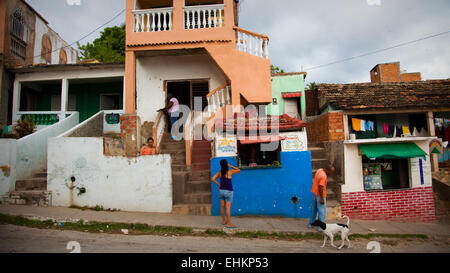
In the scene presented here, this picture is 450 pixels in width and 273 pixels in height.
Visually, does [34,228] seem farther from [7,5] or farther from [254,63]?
[7,5]

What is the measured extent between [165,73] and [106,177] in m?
4.75

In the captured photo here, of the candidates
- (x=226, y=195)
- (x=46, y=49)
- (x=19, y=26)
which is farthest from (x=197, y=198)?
(x=46, y=49)

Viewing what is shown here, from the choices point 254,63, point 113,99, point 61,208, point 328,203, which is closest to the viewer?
point 61,208

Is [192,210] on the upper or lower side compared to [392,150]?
lower

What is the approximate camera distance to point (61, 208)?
6.09 metres

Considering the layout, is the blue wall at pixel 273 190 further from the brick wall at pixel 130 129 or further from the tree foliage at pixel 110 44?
the tree foliage at pixel 110 44

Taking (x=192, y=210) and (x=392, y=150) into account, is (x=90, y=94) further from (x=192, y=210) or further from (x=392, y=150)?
(x=392, y=150)

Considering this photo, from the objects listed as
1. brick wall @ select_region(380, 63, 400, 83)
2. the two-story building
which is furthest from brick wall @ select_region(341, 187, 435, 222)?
the two-story building

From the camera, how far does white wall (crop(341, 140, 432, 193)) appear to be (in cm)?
665

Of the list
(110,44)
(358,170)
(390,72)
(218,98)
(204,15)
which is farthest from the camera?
(110,44)

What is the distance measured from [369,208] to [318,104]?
6504mm

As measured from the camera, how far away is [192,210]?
604 centimetres

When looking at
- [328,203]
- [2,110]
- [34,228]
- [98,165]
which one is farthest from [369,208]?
[2,110]
